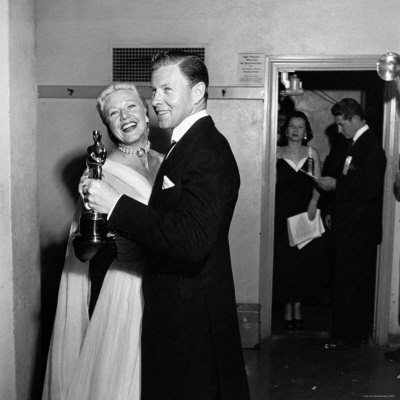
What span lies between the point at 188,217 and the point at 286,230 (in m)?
3.47

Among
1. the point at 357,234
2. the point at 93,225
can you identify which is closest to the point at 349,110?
the point at 357,234

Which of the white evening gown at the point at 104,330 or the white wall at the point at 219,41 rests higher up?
the white wall at the point at 219,41

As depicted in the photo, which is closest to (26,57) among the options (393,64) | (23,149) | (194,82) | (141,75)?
(23,149)

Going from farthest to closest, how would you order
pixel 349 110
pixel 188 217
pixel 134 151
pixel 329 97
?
pixel 329 97 < pixel 349 110 < pixel 134 151 < pixel 188 217

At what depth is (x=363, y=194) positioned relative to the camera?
412 cm

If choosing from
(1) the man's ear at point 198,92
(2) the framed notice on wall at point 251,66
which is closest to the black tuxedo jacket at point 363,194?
(2) the framed notice on wall at point 251,66

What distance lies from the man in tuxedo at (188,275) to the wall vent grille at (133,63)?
2464mm

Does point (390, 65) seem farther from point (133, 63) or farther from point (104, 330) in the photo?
point (104, 330)

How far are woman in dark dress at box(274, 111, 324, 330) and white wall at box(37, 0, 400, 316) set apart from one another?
0.68 metres

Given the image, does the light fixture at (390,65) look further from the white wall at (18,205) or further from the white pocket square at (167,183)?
the white pocket square at (167,183)

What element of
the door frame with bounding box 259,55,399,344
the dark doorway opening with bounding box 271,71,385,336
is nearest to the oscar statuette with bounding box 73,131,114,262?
the door frame with bounding box 259,55,399,344

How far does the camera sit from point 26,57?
236cm

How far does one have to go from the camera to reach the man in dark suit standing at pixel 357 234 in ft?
13.5

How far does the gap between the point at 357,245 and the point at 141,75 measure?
7.10 feet
